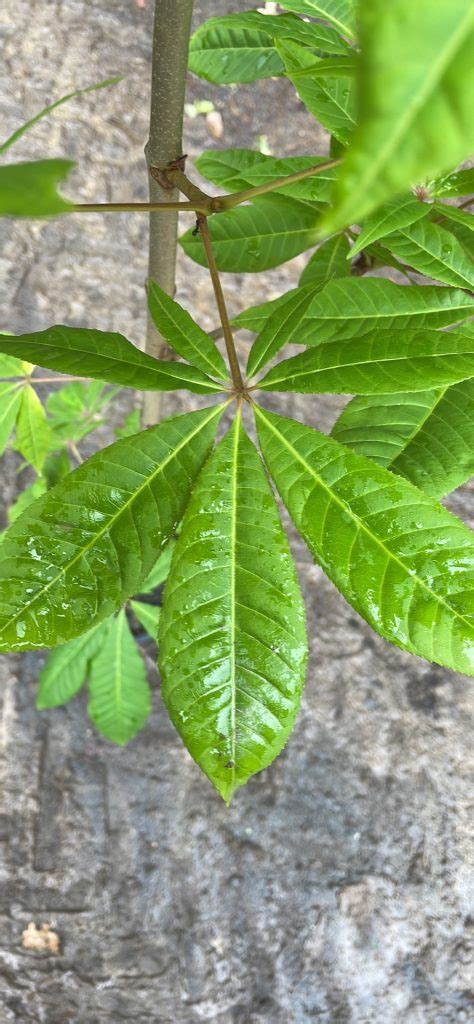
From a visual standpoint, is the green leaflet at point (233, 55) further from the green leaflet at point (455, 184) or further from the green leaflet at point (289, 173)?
the green leaflet at point (455, 184)

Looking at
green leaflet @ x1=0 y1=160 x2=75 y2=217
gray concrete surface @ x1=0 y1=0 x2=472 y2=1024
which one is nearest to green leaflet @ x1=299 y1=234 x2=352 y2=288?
green leaflet @ x1=0 y1=160 x2=75 y2=217

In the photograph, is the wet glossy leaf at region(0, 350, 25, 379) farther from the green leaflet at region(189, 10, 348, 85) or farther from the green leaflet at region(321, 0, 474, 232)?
the green leaflet at region(321, 0, 474, 232)

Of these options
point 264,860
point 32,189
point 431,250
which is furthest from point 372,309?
point 264,860

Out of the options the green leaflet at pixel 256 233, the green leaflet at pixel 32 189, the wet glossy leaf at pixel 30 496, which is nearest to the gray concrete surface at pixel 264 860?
the wet glossy leaf at pixel 30 496

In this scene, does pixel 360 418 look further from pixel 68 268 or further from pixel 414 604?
pixel 68 268

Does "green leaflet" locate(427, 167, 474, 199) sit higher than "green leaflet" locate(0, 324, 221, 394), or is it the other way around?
"green leaflet" locate(427, 167, 474, 199)

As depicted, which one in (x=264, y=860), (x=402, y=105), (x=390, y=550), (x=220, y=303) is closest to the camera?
(x=402, y=105)

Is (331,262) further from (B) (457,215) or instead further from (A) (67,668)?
(A) (67,668)

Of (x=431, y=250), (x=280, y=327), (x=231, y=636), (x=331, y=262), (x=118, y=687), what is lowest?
(x=231, y=636)
